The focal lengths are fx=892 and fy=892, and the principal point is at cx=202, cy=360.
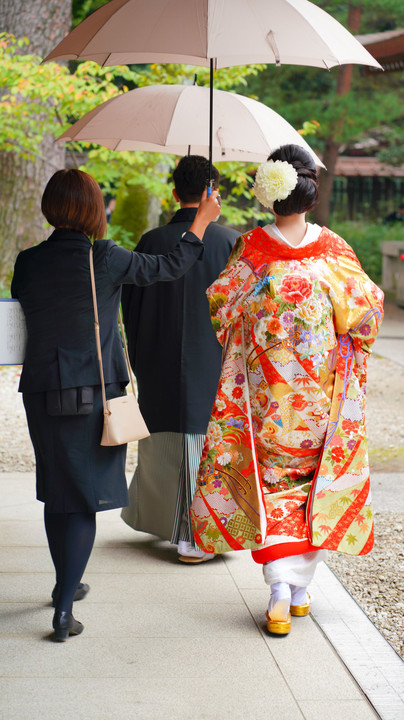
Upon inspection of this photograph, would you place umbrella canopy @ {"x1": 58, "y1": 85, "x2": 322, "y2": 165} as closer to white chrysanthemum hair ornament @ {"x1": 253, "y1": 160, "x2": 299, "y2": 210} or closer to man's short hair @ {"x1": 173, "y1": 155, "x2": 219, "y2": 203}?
man's short hair @ {"x1": 173, "y1": 155, "x2": 219, "y2": 203}

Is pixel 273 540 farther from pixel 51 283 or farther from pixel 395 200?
pixel 395 200

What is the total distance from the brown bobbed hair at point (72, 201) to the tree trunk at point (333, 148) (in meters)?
14.6

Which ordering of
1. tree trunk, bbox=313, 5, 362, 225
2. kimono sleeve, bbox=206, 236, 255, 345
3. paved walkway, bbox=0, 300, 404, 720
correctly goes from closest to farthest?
paved walkway, bbox=0, 300, 404, 720 → kimono sleeve, bbox=206, 236, 255, 345 → tree trunk, bbox=313, 5, 362, 225

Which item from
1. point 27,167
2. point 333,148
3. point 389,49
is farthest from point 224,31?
point 333,148

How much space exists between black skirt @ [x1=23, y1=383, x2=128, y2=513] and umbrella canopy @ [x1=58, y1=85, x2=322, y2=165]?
1.66 metres

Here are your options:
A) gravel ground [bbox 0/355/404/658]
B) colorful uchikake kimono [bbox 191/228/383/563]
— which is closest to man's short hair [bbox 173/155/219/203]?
colorful uchikake kimono [bbox 191/228/383/563]

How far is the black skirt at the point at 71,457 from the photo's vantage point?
3178 mm

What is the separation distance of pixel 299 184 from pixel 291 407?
83 centimetres

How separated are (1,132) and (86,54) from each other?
230 inches

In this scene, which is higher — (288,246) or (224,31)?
(224,31)

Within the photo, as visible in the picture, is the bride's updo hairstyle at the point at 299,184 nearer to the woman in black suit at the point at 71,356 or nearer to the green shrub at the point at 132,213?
the woman in black suit at the point at 71,356

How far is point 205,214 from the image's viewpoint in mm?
3389

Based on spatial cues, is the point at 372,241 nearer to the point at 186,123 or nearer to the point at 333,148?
the point at 333,148

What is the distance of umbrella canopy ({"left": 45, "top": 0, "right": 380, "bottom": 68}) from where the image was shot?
3.44m
